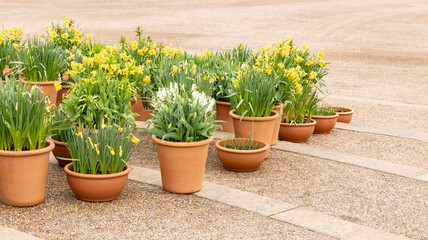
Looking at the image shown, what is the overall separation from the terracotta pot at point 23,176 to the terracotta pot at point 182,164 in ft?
3.25

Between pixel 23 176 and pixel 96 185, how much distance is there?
57 cm

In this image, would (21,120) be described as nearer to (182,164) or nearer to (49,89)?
(182,164)

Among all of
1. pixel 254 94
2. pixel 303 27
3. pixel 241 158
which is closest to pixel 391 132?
pixel 254 94

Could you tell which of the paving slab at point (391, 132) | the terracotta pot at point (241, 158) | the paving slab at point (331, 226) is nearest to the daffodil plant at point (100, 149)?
the terracotta pot at point (241, 158)

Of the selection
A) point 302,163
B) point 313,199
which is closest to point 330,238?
point 313,199

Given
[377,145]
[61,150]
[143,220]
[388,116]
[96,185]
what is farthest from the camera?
[388,116]

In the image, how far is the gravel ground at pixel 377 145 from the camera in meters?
6.68

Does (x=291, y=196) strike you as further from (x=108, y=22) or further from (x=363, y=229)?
(x=108, y=22)

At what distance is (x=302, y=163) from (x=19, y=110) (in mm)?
3009

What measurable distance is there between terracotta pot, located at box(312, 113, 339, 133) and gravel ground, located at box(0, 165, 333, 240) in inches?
116

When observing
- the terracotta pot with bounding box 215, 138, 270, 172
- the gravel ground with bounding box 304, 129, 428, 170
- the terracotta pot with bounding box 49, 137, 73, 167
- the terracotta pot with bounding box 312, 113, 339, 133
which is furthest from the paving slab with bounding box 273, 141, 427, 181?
Result: the terracotta pot with bounding box 49, 137, 73, 167

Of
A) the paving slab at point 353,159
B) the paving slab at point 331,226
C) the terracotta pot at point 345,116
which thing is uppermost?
the terracotta pot at point 345,116

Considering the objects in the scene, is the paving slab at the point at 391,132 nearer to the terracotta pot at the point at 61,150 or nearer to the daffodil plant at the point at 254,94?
the daffodil plant at the point at 254,94

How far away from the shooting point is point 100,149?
477cm
